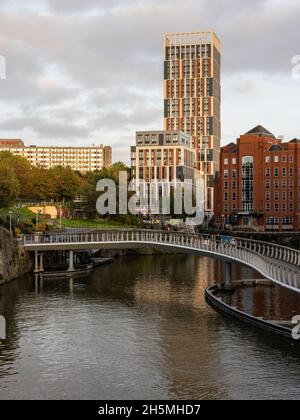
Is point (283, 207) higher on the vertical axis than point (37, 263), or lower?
higher

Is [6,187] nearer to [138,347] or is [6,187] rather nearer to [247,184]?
[138,347]

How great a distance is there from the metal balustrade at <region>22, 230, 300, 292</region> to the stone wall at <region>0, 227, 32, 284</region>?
5.58 feet

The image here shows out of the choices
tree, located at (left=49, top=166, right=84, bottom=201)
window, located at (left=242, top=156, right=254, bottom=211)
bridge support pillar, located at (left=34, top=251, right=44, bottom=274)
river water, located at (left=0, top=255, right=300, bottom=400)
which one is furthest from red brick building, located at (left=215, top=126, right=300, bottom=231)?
river water, located at (left=0, top=255, right=300, bottom=400)

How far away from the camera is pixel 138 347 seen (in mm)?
A: 36656

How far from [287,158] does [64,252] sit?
6425cm

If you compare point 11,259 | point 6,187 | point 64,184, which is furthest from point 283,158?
point 11,259

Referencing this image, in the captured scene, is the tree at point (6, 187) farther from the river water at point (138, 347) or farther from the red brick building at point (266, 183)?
the red brick building at point (266, 183)

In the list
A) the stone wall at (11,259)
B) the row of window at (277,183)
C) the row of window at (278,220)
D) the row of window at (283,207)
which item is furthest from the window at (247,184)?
the stone wall at (11,259)

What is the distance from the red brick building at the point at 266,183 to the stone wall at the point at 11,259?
70.5 m

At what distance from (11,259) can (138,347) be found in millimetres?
32725

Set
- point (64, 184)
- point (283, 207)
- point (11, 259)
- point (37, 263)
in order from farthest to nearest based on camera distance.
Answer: point (64, 184) < point (283, 207) < point (37, 263) < point (11, 259)

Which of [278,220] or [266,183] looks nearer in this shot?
[278,220]

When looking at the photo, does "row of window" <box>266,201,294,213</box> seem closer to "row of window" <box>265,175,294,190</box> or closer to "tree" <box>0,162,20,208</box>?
"row of window" <box>265,175,294,190</box>

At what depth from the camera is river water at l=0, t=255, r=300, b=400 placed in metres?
29.2
